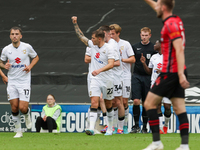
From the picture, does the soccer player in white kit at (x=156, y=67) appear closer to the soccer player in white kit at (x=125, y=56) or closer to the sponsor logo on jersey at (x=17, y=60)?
the soccer player in white kit at (x=125, y=56)

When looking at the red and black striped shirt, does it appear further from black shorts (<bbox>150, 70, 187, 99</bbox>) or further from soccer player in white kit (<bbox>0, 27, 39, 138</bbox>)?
soccer player in white kit (<bbox>0, 27, 39, 138</bbox>)

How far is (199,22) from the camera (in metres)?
13.7

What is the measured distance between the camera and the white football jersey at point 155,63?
884 centimetres

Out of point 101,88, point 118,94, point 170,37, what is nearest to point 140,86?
point 118,94

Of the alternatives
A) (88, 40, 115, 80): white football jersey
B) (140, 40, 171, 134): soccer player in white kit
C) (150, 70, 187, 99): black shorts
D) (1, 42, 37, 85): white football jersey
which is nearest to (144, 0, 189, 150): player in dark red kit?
(150, 70, 187, 99): black shorts

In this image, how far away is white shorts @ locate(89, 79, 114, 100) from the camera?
7.87 m

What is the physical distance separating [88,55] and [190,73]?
4.13 m

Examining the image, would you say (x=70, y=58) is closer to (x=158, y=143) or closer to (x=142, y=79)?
(x=142, y=79)

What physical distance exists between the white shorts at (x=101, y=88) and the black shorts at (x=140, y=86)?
1.18 meters

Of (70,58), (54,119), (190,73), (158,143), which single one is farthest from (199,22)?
(158,143)

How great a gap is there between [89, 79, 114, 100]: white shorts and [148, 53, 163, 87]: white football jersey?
4.05 feet

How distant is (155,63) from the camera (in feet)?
29.2

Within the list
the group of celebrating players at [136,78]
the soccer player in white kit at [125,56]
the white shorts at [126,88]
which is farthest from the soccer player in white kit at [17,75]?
the white shorts at [126,88]

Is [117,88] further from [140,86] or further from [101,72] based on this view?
[101,72]
